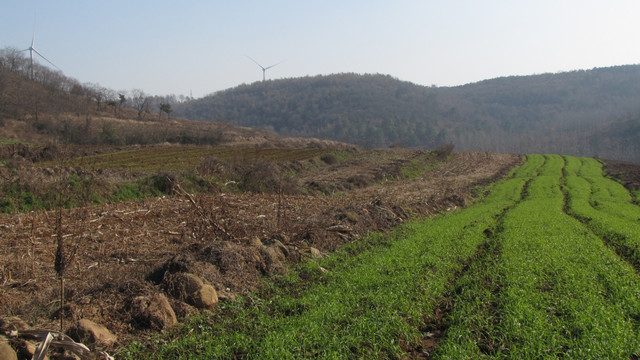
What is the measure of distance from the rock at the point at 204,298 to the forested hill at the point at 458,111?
114 m

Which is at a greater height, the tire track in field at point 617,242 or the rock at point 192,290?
the rock at point 192,290

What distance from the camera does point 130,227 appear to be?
12.9 metres

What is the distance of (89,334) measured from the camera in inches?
220

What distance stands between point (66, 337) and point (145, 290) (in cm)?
192

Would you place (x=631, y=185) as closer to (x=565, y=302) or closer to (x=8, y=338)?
(x=565, y=302)

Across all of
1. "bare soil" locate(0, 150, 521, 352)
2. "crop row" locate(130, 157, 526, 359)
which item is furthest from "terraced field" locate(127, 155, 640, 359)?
"bare soil" locate(0, 150, 521, 352)

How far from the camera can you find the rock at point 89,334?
5539 mm

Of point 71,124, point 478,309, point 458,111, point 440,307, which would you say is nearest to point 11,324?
point 440,307

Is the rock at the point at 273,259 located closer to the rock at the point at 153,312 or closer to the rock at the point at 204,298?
the rock at the point at 204,298

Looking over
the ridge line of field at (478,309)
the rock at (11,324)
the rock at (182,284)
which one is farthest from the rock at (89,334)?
the ridge line of field at (478,309)

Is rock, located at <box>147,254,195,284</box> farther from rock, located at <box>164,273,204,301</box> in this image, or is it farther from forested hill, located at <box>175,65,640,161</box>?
forested hill, located at <box>175,65,640,161</box>

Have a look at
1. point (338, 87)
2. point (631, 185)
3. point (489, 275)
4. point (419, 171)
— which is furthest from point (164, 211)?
point (338, 87)

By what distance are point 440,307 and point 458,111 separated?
157234 mm

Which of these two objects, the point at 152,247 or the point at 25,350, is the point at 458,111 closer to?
the point at 152,247
